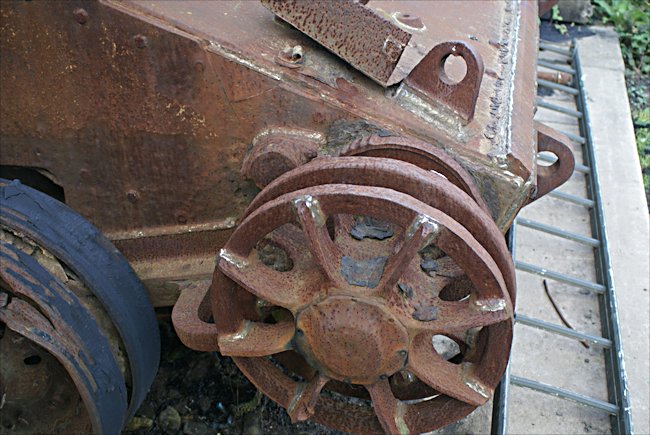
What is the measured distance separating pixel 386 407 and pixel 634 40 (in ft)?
14.5

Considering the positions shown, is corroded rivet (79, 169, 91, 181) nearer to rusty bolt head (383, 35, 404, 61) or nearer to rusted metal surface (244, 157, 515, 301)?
rusted metal surface (244, 157, 515, 301)

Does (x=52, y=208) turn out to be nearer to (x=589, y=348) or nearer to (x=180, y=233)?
(x=180, y=233)

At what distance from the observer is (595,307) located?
10.8 ft

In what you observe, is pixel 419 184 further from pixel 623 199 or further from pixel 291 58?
pixel 623 199

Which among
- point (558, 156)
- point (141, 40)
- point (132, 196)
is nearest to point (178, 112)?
point (141, 40)

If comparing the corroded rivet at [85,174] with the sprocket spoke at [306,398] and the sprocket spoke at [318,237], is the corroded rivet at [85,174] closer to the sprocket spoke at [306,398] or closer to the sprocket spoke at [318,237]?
the sprocket spoke at [318,237]

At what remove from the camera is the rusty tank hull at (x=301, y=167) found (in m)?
1.77

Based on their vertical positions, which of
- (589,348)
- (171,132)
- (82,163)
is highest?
(171,132)

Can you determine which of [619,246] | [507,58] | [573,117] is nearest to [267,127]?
[507,58]

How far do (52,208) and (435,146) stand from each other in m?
1.07

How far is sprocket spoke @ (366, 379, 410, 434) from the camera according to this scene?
194 cm

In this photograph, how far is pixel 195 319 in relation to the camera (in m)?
2.15

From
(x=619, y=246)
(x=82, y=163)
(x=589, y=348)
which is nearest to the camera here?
(x=82, y=163)

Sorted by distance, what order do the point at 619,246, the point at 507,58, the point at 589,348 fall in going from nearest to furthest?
the point at 507,58 → the point at 589,348 → the point at 619,246
